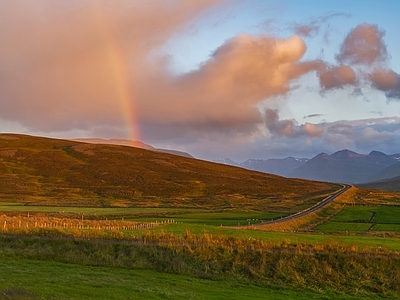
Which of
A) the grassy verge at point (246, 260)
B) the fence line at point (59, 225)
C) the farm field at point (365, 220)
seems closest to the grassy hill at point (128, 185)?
the farm field at point (365, 220)

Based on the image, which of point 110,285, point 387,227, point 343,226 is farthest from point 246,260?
point 387,227

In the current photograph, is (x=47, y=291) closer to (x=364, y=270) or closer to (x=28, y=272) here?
(x=28, y=272)

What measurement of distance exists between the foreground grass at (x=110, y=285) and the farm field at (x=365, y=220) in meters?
42.8

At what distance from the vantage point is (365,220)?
8288cm

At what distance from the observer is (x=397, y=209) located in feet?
327

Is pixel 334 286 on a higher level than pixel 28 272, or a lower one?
lower

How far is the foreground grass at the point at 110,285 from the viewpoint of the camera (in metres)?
19.4

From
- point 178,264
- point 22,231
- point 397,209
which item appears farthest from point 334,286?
point 397,209

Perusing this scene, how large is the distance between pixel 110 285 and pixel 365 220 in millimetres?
71379

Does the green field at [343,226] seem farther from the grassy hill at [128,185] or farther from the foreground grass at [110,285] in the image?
the foreground grass at [110,285]

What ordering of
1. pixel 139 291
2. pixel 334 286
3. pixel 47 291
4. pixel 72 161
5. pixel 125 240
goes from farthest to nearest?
pixel 72 161, pixel 125 240, pixel 334 286, pixel 139 291, pixel 47 291

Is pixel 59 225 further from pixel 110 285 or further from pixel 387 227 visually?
pixel 387 227

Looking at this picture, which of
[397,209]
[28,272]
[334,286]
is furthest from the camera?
[397,209]

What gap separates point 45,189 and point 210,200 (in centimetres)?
5713
